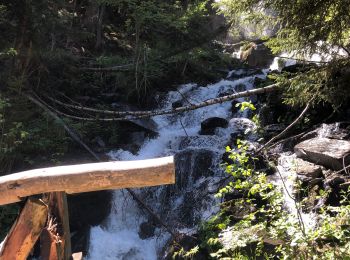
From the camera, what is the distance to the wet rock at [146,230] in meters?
9.17

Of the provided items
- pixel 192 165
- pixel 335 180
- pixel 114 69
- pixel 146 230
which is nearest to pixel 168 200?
pixel 146 230

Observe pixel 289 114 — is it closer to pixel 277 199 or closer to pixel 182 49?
pixel 182 49

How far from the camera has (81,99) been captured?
11898 mm

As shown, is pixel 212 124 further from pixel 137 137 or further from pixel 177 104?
pixel 137 137

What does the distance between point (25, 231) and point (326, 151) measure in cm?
669

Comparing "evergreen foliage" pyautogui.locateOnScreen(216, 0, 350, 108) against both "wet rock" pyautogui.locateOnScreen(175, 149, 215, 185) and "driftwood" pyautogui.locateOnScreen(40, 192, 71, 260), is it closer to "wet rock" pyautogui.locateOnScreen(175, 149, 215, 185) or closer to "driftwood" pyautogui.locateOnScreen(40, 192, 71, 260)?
"wet rock" pyautogui.locateOnScreen(175, 149, 215, 185)

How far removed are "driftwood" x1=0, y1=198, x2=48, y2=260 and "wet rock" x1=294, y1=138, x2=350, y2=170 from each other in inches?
241

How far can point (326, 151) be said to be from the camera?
8.03 metres

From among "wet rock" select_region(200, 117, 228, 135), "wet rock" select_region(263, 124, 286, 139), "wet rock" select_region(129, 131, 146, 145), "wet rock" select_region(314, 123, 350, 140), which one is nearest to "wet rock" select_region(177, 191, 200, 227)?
"wet rock" select_region(263, 124, 286, 139)

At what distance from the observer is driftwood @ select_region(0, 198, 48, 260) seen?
97.0 inches

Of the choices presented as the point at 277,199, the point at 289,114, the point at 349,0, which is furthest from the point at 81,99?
the point at 277,199

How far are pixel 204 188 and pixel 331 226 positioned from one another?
5668 millimetres

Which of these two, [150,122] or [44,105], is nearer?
[44,105]

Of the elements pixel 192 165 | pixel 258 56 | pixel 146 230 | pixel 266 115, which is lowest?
pixel 146 230
